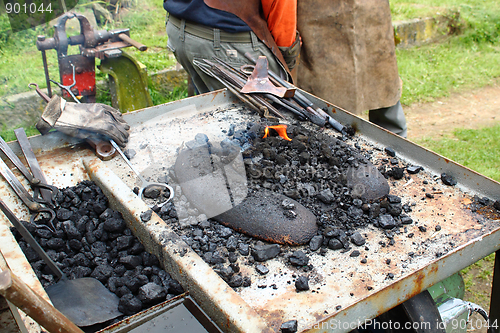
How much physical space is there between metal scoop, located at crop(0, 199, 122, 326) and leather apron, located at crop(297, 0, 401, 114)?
2.72m

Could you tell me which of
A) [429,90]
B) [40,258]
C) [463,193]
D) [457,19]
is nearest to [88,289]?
Answer: [40,258]

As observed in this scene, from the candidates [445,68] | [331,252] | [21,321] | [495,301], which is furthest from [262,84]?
[445,68]

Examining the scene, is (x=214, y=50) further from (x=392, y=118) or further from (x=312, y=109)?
(x=392, y=118)

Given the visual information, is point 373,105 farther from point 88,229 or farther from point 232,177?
point 88,229

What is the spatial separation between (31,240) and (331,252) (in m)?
1.22

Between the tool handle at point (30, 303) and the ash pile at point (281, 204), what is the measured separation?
2.18ft

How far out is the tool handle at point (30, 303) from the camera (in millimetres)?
809

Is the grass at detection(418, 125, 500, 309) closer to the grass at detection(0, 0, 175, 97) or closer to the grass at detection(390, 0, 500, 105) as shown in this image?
the grass at detection(390, 0, 500, 105)

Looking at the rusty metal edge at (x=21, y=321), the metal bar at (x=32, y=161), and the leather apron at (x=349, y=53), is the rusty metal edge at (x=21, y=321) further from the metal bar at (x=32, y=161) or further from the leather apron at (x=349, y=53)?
the leather apron at (x=349, y=53)

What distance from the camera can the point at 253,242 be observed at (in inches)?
69.0

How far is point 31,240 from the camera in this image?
1.54 meters

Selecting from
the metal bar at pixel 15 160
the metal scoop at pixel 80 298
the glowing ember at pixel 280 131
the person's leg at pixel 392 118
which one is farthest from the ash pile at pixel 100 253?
the person's leg at pixel 392 118

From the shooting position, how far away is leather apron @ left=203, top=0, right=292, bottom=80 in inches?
112

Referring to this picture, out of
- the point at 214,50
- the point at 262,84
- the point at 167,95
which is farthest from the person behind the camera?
the point at 167,95
